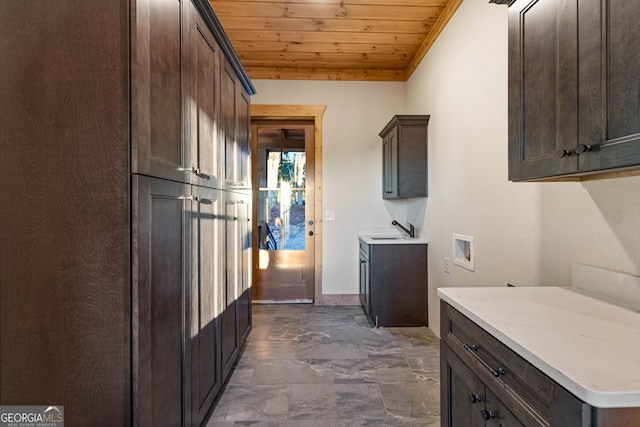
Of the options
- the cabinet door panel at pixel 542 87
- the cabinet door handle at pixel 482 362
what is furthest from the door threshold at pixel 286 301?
the cabinet door panel at pixel 542 87

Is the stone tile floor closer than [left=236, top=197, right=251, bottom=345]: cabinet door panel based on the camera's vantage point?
Yes

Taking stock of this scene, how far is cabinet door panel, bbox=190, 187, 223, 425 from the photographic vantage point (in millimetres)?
1529

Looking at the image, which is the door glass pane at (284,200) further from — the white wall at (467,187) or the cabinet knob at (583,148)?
the cabinet knob at (583,148)

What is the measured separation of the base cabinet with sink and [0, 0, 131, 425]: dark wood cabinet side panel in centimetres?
245

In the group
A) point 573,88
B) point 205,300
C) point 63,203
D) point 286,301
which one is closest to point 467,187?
point 573,88

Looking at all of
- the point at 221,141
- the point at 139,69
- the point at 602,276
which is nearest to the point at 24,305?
the point at 139,69

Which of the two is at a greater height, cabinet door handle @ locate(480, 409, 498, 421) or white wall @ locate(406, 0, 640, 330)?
white wall @ locate(406, 0, 640, 330)

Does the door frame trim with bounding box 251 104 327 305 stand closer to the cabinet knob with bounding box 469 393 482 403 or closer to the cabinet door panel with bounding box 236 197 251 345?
the cabinet door panel with bounding box 236 197 251 345

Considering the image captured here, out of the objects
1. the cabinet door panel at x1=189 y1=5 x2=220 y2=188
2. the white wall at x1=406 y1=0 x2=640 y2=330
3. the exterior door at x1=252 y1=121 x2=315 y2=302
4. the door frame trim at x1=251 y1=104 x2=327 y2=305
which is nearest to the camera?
the white wall at x1=406 y1=0 x2=640 y2=330

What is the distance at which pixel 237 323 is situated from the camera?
92.5 inches

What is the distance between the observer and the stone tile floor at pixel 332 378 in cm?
180

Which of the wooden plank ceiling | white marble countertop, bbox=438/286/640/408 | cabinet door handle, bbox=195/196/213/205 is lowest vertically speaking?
white marble countertop, bbox=438/286/640/408

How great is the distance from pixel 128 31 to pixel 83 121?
13.4 inches

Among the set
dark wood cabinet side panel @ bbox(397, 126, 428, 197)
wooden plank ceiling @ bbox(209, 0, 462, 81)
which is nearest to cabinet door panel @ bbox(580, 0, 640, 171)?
wooden plank ceiling @ bbox(209, 0, 462, 81)
